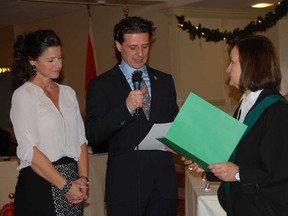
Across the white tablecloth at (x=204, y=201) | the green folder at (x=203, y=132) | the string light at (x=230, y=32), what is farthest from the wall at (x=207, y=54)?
the green folder at (x=203, y=132)

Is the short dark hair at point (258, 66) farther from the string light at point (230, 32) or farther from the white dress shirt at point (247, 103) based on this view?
the string light at point (230, 32)

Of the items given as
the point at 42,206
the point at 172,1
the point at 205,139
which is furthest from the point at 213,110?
the point at 172,1

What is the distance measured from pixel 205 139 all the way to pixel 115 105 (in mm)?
626

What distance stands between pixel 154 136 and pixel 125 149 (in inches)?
7.9

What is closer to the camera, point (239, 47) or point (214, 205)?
point (239, 47)

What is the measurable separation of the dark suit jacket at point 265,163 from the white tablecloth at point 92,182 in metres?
2.42

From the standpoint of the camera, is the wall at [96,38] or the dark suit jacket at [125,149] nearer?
the dark suit jacket at [125,149]

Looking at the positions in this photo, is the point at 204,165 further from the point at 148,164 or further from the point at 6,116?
the point at 6,116

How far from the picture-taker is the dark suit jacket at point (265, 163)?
1812mm

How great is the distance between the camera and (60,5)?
28.0 ft

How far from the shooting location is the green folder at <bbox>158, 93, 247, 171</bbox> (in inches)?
73.6

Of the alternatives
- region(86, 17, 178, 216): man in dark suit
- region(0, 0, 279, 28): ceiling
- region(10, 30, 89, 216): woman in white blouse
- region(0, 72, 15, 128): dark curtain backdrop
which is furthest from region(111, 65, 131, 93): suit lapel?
region(0, 72, 15, 128): dark curtain backdrop

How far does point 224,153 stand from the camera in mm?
1886

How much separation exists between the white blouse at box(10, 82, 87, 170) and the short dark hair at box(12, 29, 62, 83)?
3.7 inches
